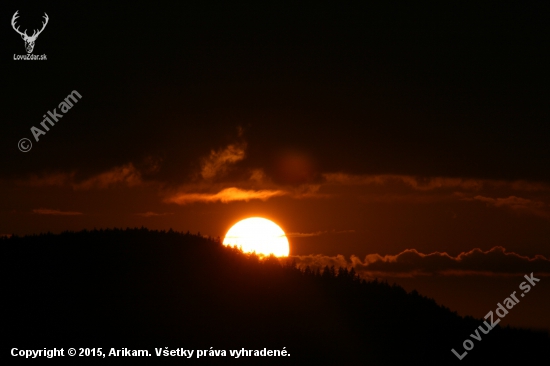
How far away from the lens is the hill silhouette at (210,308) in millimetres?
76438

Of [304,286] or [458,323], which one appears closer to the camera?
[304,286]

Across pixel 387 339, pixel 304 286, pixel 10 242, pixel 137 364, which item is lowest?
pixel 137 364

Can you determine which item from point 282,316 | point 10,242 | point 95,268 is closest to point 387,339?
point 282,316

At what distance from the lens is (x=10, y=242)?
9831cm

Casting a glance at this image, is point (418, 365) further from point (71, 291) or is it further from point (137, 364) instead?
point (71, 291)

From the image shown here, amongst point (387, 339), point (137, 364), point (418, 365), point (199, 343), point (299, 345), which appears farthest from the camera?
point (387, 339)

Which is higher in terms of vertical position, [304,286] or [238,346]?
[304,286]

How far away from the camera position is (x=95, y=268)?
9062 cm

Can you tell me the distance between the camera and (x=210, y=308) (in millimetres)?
84250

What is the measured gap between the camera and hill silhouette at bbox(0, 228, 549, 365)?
76.4 m

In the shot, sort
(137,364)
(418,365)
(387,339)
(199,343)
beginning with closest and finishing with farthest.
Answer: (137,364), (199,343), (418,365), (387,339)

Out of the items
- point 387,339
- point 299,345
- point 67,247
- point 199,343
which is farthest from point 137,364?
point 387,339

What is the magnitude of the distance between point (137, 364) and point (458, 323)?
5743 centimetres

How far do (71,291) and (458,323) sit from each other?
188 feet
